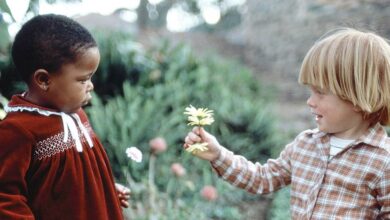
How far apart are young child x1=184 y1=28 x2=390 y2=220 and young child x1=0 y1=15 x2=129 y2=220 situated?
1.51 feet

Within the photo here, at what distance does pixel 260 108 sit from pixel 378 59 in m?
4.05

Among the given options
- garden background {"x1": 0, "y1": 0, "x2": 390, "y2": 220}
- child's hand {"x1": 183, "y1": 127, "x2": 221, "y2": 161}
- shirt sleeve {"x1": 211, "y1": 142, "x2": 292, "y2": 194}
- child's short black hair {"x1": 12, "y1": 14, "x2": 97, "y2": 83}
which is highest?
child's short black hair {"x1": 12, "y1": 14, "x2": 97, "y2": 83}

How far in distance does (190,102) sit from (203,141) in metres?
3.74

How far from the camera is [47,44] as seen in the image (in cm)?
159

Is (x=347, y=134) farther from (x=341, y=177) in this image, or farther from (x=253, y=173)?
(x=253, y=173)

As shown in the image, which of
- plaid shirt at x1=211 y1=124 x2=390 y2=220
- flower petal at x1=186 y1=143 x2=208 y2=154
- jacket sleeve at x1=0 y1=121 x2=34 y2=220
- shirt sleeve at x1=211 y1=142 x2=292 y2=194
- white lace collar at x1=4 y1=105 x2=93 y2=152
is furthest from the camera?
shirt sleeve at x1=211 y1=142 x2=292 y2=194

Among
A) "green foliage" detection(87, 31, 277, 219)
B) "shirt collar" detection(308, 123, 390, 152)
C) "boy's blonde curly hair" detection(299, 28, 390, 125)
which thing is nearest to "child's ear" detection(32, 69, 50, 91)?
"boy's blonde curly hair" detection(299, 28, 390, 125)

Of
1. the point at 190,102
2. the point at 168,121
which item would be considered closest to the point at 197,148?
the point at 168,121

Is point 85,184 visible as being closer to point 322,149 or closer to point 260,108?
point 322,149

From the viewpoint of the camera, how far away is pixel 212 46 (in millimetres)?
11594

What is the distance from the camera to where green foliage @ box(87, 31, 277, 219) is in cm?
411

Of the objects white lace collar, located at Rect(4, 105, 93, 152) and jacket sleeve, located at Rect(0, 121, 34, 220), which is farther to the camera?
white lace collar, located at Rect(4, 105, 93, 152)

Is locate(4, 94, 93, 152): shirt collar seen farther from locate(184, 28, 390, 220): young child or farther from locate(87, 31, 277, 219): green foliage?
locate(87, 31, 277, 219): green foliage

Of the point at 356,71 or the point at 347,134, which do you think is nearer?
the point at 356,71
